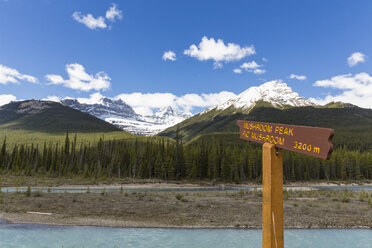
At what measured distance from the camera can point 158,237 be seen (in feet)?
58.9

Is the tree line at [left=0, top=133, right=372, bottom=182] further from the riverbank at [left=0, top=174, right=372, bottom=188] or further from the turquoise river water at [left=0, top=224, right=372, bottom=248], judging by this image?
the turquoise river water at [left=0, top=224, right=372, bottom=248]

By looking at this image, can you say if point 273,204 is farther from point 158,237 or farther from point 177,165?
point 177,165

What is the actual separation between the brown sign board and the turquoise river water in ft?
41.7

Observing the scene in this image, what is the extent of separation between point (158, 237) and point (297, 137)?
52.7ft

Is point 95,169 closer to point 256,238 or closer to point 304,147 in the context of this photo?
point 256,238

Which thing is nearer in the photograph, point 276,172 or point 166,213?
point 276,172

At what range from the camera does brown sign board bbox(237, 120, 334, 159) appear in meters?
4.38

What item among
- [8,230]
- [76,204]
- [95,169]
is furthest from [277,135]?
[95,169]

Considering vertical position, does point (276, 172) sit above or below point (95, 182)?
above

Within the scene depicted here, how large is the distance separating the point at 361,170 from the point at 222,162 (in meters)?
61.5

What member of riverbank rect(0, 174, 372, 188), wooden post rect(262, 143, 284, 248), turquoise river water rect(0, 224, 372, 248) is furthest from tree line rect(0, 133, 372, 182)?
wooden post rect(262, 143, 284, 248)

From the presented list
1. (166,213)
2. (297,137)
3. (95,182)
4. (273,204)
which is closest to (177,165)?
(95,182)

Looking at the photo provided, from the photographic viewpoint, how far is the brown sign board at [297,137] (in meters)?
4.38

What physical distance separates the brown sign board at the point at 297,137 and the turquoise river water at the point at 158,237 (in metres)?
12.7
